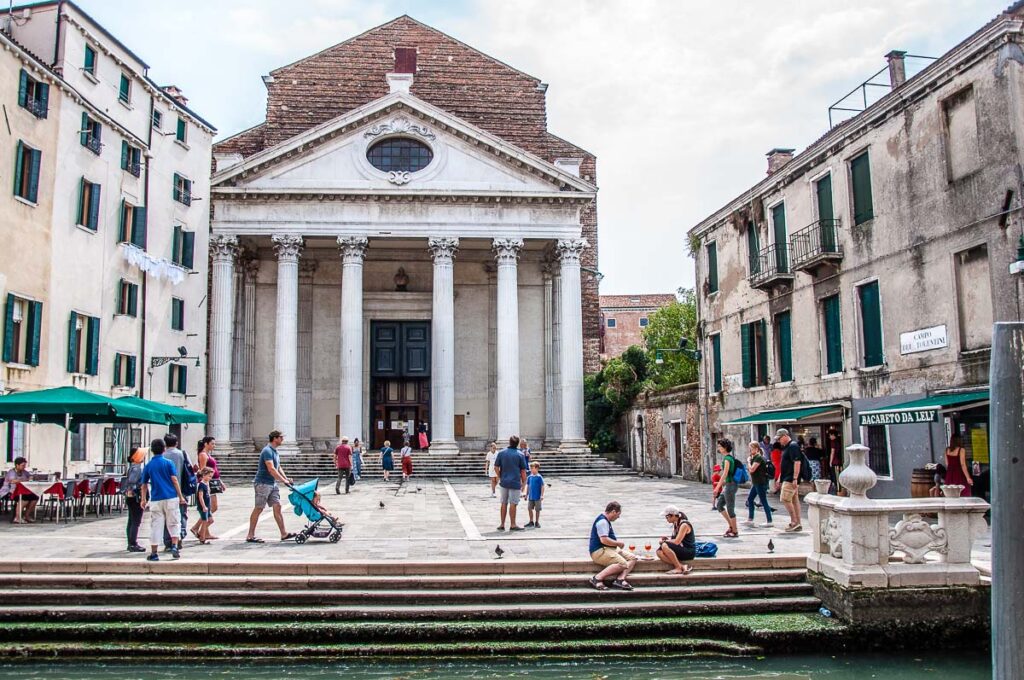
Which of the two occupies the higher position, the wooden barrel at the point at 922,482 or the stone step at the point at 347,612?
the wooden barrel at the point at 922,482

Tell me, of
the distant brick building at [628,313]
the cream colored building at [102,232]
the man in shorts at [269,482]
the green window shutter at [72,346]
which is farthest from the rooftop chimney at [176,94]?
the distant brick building at [628,313]

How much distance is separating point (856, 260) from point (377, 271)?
21622 millimetres

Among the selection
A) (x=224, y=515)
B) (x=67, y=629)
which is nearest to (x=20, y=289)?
(x=224, y=515)

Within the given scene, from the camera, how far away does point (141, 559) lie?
33.6 ft

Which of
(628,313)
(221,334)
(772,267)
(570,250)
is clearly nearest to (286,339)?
(221,334)

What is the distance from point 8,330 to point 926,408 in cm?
1797

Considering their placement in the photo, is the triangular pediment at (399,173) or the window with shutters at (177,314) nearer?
the window with shutters at (177,314)

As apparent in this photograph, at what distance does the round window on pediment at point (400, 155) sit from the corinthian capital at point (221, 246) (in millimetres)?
5991

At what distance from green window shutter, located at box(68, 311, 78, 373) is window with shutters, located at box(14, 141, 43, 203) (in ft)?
9.87

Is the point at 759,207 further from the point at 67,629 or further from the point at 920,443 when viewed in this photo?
the point at 67,629

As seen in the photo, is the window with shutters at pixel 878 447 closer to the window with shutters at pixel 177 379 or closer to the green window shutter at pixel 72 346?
the green window shutter at pixel 72 346

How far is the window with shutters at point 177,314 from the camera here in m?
26.0

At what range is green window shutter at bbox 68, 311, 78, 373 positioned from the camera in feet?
66.4

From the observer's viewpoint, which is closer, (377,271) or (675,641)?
(675,641)
